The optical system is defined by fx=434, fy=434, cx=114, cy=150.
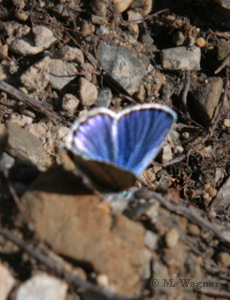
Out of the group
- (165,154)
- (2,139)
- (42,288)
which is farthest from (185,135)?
(42,288)

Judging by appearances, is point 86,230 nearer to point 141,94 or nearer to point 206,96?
point 141,94

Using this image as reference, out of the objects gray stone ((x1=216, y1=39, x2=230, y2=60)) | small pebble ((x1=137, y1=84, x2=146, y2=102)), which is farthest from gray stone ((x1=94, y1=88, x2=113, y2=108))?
gray stone ((x1=216, y1=39, x2=230, y2=60))

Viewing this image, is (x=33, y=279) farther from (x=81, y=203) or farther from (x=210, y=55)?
(x=210, y=55)

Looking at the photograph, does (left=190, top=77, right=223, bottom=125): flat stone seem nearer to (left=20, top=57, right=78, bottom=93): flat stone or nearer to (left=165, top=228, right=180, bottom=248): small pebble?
(left=20, top=57, right=78, bottom=93): flat stone

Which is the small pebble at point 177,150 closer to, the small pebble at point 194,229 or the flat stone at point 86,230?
the small pebble at point 194,229

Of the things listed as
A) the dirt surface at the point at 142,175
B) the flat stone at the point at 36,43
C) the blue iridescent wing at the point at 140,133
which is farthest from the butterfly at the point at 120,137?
the flat stone at the point at 36,43

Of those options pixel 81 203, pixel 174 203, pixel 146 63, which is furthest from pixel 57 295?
pixel 146 63
